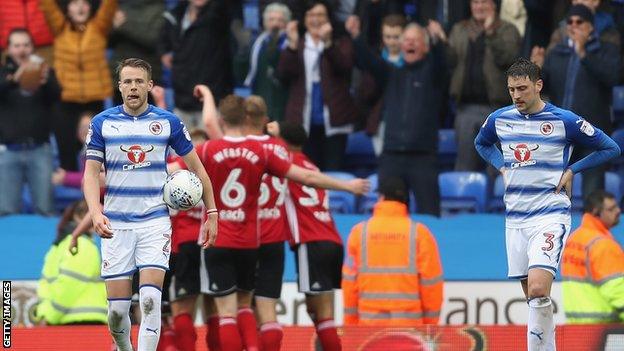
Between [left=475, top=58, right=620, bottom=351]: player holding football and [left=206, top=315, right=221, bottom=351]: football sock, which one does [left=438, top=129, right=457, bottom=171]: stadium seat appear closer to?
[left=206, top=315, right=221, bottom=351]: football sock

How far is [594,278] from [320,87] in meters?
4.76

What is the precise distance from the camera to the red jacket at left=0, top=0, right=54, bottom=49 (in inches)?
701

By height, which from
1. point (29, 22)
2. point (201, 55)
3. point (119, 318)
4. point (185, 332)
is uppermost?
point (29, 22)

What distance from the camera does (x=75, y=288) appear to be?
1338 centimetres

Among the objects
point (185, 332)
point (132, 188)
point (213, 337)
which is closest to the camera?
point (132, 188)

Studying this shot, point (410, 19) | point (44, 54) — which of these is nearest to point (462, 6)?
point (410, 19)

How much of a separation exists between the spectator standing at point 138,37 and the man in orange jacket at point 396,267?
4899mm

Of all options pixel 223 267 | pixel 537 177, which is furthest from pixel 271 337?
pixel 537 177

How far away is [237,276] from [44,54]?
6.24m

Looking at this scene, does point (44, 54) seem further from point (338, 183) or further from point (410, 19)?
point (338, 183)

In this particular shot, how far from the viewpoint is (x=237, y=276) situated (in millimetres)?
12633

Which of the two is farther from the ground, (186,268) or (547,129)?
(547,129)

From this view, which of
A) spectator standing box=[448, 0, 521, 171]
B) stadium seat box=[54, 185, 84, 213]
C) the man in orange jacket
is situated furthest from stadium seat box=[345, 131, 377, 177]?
the man in orange jacket

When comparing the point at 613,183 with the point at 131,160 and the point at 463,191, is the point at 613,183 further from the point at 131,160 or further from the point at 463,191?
the point at 131,160
